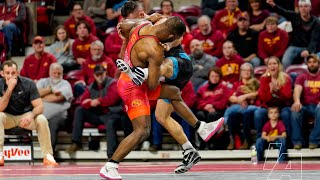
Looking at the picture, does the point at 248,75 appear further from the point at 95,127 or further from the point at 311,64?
the point at 95,127

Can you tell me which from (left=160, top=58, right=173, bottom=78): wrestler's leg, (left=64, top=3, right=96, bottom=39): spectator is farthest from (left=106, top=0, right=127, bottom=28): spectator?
(left=160, top=58, right=173, bottom=78): wrestler's leg

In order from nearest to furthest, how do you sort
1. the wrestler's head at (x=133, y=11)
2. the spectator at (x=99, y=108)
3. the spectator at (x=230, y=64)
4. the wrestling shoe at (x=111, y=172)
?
the wrestling shoe at (x=111, y=172) → the wrestler's head at (x=133, y=11) → the spectator at (x=99, y=108) → the spectator at (x=230, y=64)

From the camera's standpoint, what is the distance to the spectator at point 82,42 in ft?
45.8

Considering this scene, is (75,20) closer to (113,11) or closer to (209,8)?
(113,11)

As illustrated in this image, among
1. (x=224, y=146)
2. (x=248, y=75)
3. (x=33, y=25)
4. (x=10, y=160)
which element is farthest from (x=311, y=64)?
(x=33, y=25)

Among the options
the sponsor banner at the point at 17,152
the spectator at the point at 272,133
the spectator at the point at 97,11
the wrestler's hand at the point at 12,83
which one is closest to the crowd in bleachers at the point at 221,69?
the spectator at the point at 272,133

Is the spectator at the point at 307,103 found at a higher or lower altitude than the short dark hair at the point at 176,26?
lower

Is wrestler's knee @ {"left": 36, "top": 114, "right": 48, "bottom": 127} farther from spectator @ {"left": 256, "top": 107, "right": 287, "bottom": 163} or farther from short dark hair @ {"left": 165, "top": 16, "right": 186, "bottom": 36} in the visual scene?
short dark hair @ {"left": 165, "top": 16, "right": 186, "bottom": 36}

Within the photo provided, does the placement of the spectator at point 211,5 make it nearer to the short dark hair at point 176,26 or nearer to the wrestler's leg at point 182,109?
the wrestler's leg at point 182,109

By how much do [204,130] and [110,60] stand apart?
15.1ft

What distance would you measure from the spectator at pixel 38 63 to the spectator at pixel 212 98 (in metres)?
2.61

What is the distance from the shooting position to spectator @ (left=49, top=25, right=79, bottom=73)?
45.9 feet

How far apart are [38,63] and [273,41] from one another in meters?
3.73

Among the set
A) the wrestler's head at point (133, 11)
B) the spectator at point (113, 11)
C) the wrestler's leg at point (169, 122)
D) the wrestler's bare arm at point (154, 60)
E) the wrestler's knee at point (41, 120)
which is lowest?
the wrestler's knee at point (41, 120)
